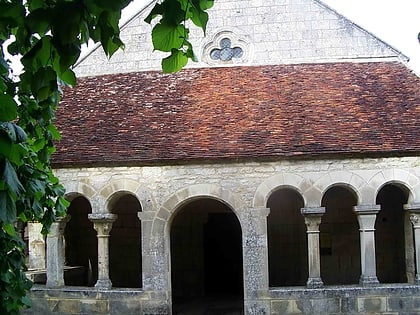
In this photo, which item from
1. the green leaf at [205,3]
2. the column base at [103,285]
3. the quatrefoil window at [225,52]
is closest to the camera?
the green leaf at [205,3]

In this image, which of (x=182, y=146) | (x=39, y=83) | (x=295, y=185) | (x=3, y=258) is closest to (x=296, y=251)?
(x=295, y=185)

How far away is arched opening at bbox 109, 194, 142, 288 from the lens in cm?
1270

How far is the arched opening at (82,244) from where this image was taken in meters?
13.2

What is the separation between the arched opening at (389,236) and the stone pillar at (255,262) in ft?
11.5

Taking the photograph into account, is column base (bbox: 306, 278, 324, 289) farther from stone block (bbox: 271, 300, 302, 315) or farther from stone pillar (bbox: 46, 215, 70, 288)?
stone pillar (bbox: 46, 215, 70, 288)

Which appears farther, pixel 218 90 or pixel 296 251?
pixel 296 251

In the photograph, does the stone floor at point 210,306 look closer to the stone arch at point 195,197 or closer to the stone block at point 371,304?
the stone arch at point 195,197

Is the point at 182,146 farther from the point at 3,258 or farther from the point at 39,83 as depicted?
the point at 39,83

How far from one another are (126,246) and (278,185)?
4.80 meters

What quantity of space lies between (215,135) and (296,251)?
3.67 metres

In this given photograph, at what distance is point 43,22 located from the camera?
1.85 m

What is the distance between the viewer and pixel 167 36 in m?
2.18

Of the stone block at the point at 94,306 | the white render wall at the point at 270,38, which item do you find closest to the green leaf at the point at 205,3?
the stone block at the point at 94,306

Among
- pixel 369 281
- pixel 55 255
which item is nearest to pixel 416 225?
pixel 369 281
